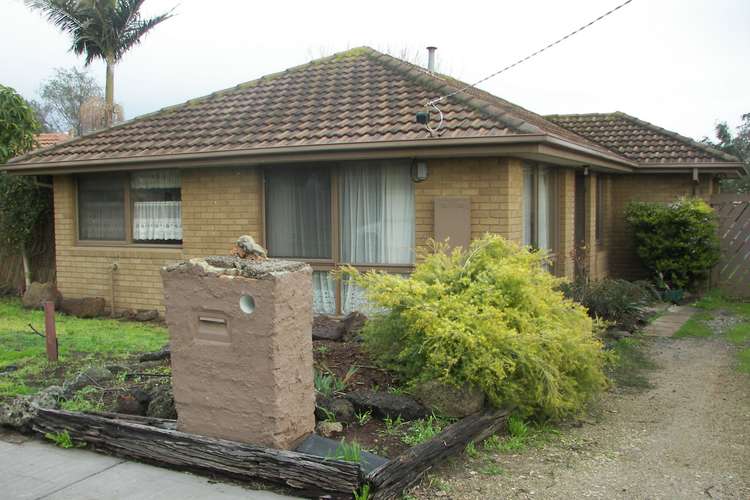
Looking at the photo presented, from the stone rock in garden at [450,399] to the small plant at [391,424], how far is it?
248 millimetres

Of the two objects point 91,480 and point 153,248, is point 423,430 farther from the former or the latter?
point 153,248

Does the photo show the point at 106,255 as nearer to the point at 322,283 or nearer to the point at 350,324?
the point at 322,283

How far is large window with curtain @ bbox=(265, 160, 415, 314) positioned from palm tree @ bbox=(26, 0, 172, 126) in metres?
14.2

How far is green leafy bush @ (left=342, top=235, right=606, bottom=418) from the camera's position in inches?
228

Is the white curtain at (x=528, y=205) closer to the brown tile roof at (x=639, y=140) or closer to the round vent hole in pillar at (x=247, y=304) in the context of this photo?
the brown tile roof at (x=639, y=140)

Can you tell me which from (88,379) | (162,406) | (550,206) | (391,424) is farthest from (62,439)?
(550,206)

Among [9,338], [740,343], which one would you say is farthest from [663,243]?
[9,338]

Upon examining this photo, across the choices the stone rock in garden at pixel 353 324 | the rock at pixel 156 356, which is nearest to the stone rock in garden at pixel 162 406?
the rock at pixel 156 356

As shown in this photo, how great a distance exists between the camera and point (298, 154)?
9969 millimetres

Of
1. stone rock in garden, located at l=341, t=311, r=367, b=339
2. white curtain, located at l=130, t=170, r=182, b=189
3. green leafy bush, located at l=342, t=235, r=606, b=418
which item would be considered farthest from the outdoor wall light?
white curtain, located at l=130, t=170, r=182, b=189

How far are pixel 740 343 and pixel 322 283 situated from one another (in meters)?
5.66

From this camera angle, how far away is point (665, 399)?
709 centimetres

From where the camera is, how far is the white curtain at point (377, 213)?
33.0ft

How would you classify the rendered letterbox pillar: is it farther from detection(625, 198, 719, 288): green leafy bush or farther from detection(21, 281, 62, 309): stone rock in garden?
detection(625, 198, 719, 288): green leafy bush
